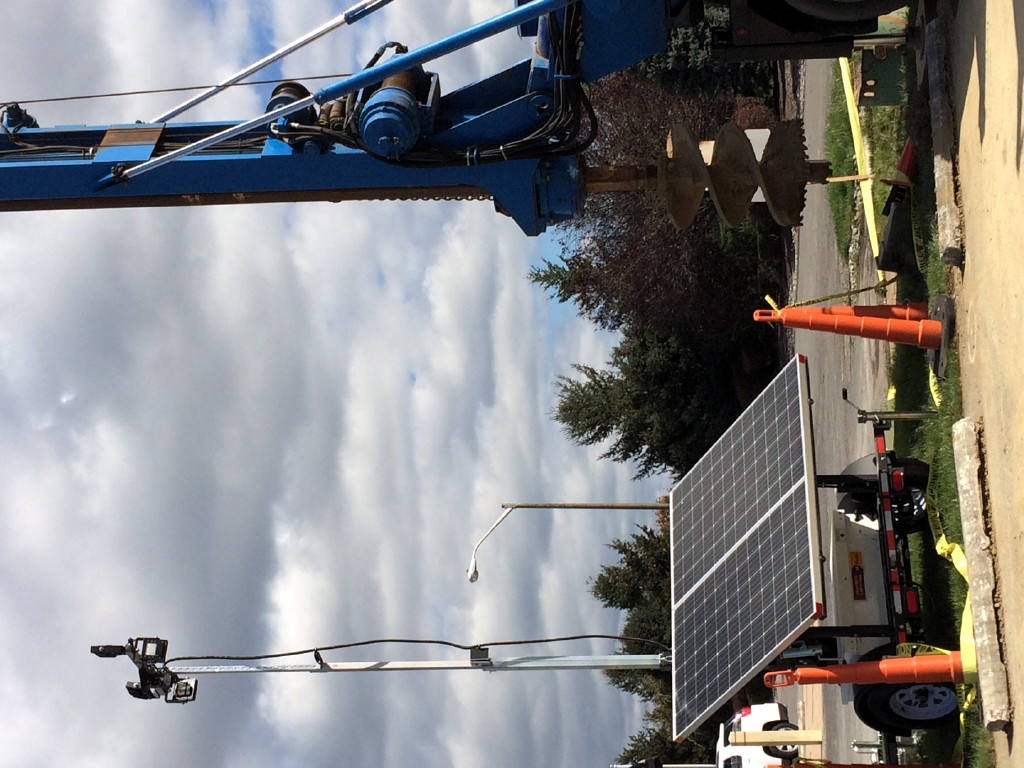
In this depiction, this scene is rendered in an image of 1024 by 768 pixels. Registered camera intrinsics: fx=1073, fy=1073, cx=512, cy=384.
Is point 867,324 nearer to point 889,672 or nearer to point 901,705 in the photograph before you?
point 889,672

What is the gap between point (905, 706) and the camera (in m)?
9.02

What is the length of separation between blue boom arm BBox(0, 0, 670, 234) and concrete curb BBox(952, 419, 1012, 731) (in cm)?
324

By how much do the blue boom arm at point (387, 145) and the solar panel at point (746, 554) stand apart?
277 cm

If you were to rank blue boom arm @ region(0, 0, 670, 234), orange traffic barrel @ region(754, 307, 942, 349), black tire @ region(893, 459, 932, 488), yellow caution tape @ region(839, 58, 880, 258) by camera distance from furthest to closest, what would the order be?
yellow caution tape @ region(839, 58, 880, 258)
black tire @ region(893, 459, 932, 488)
orange traffic barrel @ region(754, 307, 942, 349)
blue boom arm @ region(0, 0, 670, 234)

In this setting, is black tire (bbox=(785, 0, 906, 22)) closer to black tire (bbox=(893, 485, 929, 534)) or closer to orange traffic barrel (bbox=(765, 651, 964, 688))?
A: black tire (bbox=(893, 485, 929, 534))

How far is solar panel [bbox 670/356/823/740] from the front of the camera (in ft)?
26.5

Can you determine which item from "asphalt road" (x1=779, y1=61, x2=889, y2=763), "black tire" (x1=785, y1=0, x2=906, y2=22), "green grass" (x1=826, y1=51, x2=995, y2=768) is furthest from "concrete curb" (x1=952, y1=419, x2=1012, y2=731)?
"asphalt road" (x1=779, y1=61, x2=889, y2=763)

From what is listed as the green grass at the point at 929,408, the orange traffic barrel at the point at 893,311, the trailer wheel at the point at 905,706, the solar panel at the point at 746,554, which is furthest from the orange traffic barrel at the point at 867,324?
the trailer wheel at the point at 905,706

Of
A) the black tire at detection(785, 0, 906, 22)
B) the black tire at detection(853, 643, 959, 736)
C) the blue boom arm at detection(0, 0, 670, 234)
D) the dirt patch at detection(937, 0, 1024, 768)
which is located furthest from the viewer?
the black tire at detection(853, 643, 959, 736)

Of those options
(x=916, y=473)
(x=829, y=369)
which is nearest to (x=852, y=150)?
(x=829, y=369)

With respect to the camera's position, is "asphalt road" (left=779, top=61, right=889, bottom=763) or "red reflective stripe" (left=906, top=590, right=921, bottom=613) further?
"asphalt road" (left=779, top=61, right=889, bottom=763)

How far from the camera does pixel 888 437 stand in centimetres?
1139

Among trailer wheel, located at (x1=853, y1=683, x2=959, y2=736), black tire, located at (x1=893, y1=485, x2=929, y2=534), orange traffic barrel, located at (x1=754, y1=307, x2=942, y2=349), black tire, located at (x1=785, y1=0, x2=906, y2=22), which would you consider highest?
black tire, located at (x1=785, y1=0, x2=906, y2=22)

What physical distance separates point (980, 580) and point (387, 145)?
4875 mm
